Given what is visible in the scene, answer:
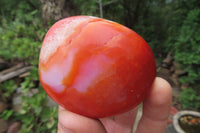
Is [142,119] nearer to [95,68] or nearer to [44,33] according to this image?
[95,68]

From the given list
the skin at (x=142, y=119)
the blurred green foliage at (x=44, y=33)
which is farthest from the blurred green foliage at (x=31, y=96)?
the skin at (x=142, y=119)

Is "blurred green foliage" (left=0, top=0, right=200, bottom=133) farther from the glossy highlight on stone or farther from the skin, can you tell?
the glossy highlight on stone

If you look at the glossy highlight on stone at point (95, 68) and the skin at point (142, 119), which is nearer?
the glossy highlight on stone at point (95, 68)

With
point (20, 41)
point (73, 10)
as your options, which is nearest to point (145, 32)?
point (73, 10)

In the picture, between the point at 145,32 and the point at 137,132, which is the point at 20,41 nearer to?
the point at 137,132

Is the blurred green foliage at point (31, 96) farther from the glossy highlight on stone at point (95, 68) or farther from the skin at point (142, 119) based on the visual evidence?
the glossy highlight on stone at point (95, 68)

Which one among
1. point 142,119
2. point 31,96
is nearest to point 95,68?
point 142,119
